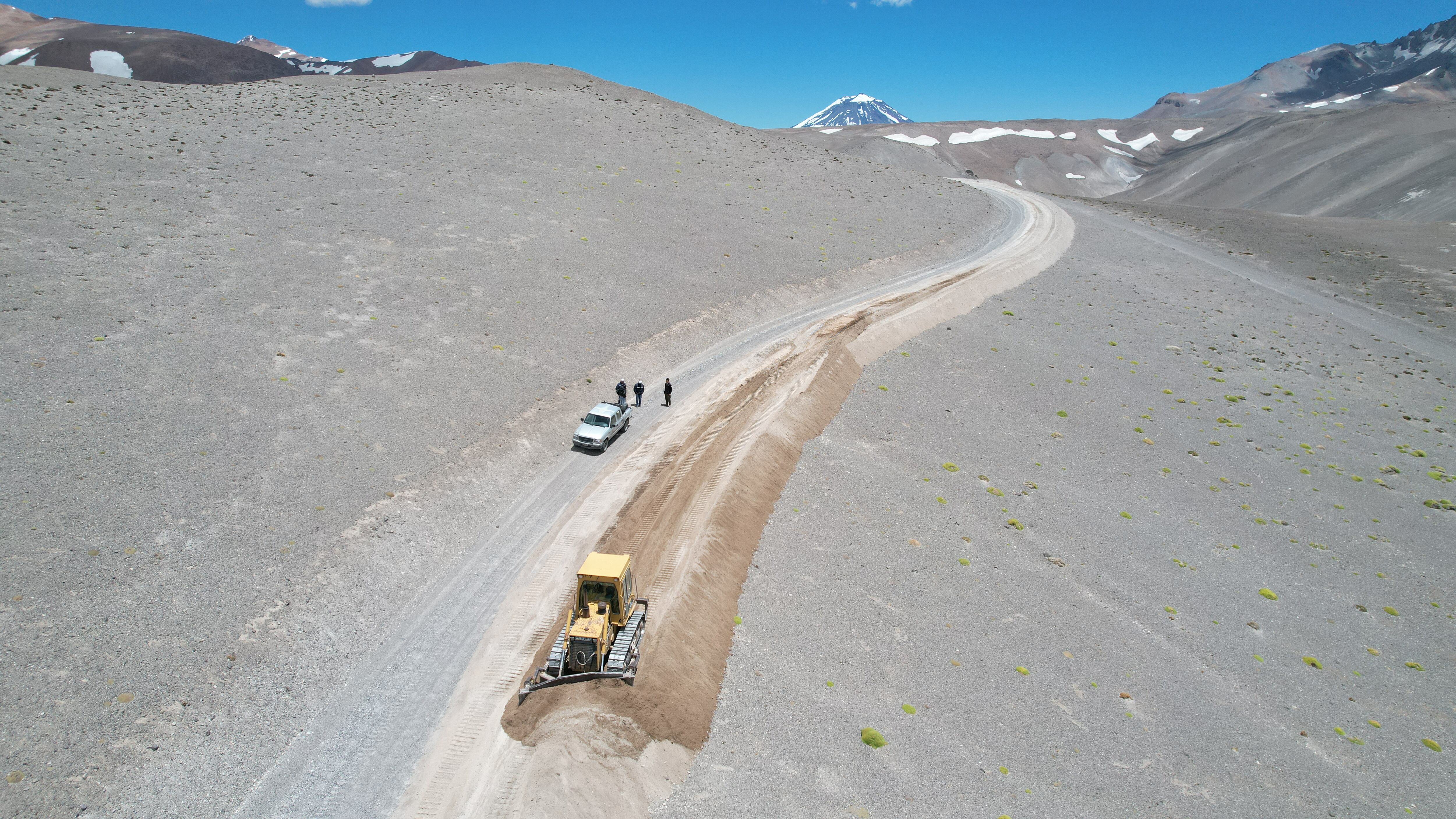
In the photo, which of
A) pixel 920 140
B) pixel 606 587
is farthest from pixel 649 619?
pixel 920 140

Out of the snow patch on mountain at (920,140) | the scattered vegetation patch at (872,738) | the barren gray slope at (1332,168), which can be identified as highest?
the snow patch on mountain at (920,140)

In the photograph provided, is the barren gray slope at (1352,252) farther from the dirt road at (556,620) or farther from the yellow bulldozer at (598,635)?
the yellow bulldozer at (598,635)

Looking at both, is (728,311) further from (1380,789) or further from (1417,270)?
(1417,270)


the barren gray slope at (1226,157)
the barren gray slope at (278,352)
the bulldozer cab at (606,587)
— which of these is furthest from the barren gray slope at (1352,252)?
the bulldozer cab at (606,587)

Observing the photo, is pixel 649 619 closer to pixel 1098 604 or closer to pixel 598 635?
pixel 598 635

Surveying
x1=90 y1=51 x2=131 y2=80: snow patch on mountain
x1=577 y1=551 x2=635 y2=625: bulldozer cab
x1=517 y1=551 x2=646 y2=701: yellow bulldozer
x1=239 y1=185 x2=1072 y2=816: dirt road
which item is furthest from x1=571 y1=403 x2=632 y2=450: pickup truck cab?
x1=90 y1=51 x2=131 y2=80: snow patch on mountain
